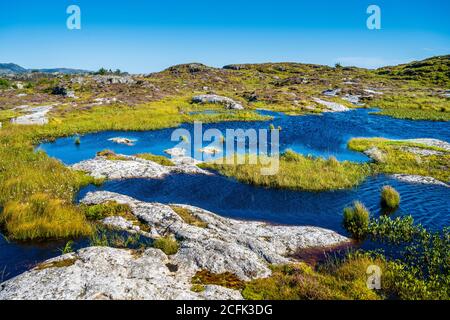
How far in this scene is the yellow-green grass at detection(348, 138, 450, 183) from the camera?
3574cm

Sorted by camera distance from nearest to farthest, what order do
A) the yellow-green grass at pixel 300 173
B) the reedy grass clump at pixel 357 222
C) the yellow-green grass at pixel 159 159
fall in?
the reedy grass clump at pixel 357 222 < the yellow-green grass at pixel 300 173 < the yellow-green grass at pixel 159 159

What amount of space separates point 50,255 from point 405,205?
25.8 metres

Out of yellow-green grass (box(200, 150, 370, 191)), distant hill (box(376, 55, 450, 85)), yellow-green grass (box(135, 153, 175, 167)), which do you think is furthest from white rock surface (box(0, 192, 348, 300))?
distant hill (box(376, 55, 450, 85))

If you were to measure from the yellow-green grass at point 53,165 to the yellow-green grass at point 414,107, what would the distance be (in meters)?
37.3

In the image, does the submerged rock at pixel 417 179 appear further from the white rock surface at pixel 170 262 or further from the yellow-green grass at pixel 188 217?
A: the yellow-green grass at pixel 188 217

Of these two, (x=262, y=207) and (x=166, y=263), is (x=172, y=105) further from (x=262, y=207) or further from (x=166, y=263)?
(x=166, y=263)

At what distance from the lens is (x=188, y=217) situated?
22.1 m

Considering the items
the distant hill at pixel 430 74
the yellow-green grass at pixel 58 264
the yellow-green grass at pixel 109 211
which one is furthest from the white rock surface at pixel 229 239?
the distant hill at pixel 430 74

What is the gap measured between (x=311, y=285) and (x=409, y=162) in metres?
31.4

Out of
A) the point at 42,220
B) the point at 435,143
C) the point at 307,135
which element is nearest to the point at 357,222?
the point at 42,220

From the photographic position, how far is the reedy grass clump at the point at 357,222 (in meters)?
22.0

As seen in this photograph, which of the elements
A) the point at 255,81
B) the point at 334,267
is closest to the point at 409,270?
the point at 334,267
